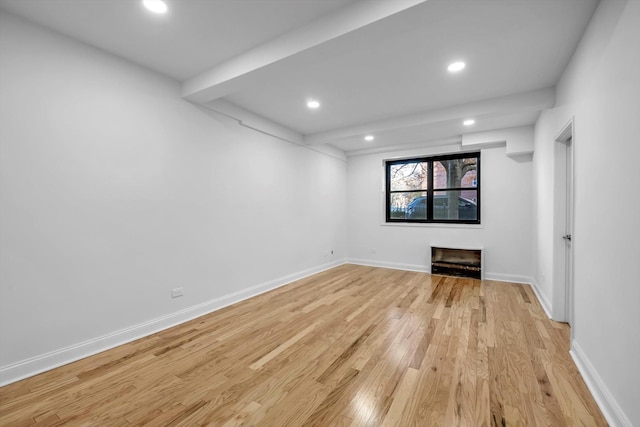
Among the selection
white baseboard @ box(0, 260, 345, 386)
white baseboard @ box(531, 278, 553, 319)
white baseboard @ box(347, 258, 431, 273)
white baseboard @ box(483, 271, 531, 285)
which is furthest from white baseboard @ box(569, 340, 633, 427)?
white baseboard @ box(0, 260, 345, 386)

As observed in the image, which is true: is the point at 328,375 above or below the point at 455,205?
below

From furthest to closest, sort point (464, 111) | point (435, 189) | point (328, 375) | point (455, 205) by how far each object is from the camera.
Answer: point (435, 189), point (455, 205), point (464, 111), point (328, 375)

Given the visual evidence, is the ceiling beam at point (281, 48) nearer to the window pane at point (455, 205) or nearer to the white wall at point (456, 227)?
the white wall at point (456, 227)

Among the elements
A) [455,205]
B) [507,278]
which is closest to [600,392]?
[507,278]

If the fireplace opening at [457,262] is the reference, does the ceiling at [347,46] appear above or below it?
above

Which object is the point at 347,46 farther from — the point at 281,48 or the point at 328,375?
the point at 328,375

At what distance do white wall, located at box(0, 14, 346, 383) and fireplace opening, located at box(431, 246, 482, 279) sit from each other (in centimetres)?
356

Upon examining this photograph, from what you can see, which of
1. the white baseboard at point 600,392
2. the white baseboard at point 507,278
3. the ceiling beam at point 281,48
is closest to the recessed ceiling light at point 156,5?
the ceiling beam at point 281,48

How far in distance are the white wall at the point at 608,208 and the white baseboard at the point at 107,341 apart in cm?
351

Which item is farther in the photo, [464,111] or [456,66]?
[464,111]

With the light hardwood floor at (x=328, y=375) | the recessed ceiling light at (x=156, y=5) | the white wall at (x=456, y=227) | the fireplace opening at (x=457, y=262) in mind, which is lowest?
the light hardwood floor at (x=328, y=375)

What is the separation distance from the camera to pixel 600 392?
1.67m

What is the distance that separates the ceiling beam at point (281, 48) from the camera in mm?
1776

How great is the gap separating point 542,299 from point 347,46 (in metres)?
3.95
